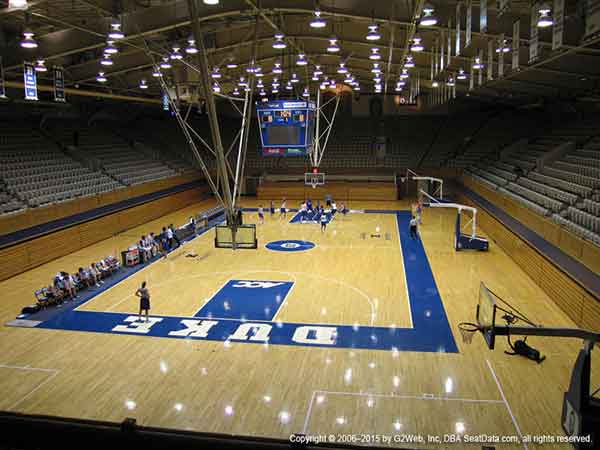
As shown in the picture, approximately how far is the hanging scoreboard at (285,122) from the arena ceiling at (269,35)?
2870 mm

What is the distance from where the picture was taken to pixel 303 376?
1086 cm

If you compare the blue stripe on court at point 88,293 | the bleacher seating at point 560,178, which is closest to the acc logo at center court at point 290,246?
the blue stripe on court at point 88,293

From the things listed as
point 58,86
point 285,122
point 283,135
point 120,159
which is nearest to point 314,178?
point 283,135

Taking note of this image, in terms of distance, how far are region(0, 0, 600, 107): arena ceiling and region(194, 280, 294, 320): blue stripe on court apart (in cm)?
760

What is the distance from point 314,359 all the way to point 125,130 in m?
35.4

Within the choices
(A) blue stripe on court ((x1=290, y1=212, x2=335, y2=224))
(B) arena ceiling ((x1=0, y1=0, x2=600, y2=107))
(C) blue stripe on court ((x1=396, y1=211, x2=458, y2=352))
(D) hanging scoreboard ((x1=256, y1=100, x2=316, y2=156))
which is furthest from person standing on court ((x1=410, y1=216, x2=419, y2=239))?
(B) arena ceiling ((x1=0, y1=0, x2=600, y2=107))

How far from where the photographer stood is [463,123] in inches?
1795

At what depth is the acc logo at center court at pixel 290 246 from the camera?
2319 centimetres

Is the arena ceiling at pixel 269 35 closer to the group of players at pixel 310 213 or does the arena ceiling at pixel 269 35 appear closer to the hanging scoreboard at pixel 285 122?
the hanging scoreboard at pixel 285 122

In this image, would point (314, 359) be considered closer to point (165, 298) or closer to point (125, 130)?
point (165, 298)

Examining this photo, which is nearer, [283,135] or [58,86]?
[58,86]

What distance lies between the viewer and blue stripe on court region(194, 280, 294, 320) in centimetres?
1474

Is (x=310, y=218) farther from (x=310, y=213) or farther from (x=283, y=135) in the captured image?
(x=283, y=135)

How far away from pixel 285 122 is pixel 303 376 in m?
13.3
